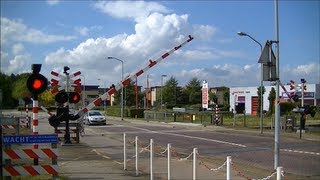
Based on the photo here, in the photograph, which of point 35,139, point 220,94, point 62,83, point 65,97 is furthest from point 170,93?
point 35,139

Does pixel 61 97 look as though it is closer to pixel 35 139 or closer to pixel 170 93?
pixel 35 139

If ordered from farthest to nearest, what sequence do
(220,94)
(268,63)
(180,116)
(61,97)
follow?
(220,94)
(180,116)
(61,97)
(268,63)

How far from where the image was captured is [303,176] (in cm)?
1280

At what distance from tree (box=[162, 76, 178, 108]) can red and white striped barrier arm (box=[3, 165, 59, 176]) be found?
103193mm

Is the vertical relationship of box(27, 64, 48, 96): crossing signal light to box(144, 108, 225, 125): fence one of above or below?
above

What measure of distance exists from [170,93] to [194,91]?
6.18 metres

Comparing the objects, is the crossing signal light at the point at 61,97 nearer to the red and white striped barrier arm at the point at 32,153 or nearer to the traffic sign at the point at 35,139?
the traffic sign at the point at 35,139

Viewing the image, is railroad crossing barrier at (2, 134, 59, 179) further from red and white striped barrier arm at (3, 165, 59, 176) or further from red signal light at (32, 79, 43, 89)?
red signal light at (32, 79, 43, 89)

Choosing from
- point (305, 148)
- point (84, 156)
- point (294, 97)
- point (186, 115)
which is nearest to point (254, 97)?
point (186, 115)

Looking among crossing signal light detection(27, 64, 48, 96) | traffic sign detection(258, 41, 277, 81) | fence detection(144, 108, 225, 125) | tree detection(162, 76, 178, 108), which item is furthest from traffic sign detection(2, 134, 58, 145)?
tree detection(162, 76, 178, 108)

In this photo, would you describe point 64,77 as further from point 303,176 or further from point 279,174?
point 279,174

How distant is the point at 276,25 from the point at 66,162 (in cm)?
809

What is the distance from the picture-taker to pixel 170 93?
4523 inches

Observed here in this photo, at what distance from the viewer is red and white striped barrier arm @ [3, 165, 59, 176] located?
387 inches
